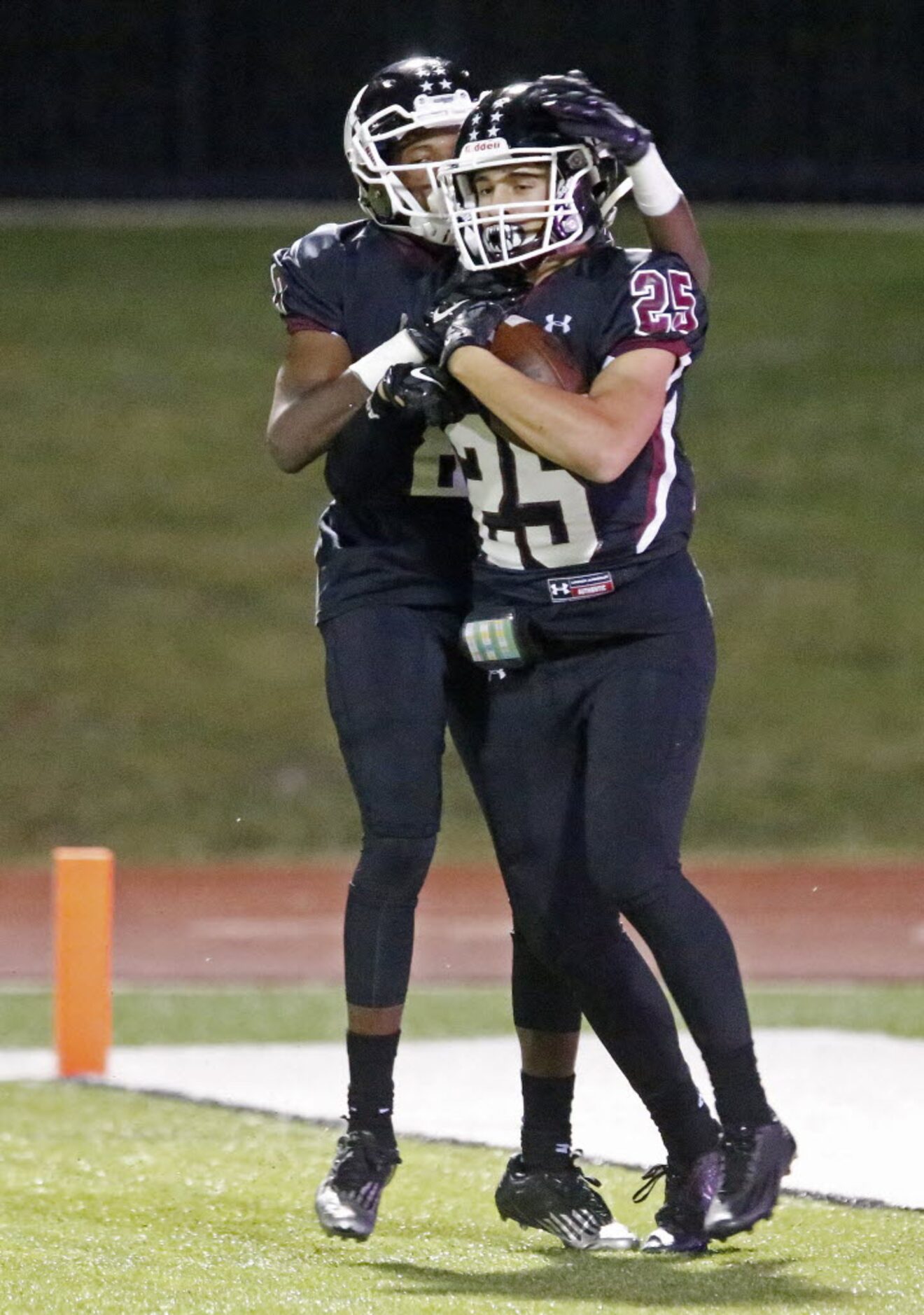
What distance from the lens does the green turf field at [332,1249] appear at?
10.6ft

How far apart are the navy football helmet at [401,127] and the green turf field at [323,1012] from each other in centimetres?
335

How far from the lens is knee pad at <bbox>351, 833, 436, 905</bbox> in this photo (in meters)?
3.78

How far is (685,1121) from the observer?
11.8 feet

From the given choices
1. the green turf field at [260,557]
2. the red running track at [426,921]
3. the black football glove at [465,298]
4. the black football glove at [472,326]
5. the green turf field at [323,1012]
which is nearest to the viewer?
the black football glove at [472,326]

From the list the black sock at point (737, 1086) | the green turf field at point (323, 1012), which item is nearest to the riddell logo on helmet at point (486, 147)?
the black sock at point (737, 1086)

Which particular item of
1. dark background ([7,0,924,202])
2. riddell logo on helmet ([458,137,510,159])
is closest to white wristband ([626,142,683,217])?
riddell logo on helmet ([458,137,510,159])

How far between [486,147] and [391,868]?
1.16 meters

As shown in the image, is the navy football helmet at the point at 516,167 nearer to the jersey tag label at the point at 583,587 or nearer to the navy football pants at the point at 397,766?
the jersey tag label at the point at 583,587

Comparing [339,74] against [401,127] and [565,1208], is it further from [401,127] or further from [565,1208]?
[565,1208]

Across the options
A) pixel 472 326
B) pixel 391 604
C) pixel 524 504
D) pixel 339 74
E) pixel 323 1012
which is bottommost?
pixel 323 1012

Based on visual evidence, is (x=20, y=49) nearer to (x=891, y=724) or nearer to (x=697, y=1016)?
(x=891, y=724)

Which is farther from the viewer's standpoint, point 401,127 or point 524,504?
point 401,127

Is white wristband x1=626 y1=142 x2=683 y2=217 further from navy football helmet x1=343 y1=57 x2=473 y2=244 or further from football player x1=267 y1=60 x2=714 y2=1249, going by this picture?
navy football helmet x1=343 y1=57 x2=473 y2=244

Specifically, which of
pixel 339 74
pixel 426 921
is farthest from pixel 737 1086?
pixel 339 74
